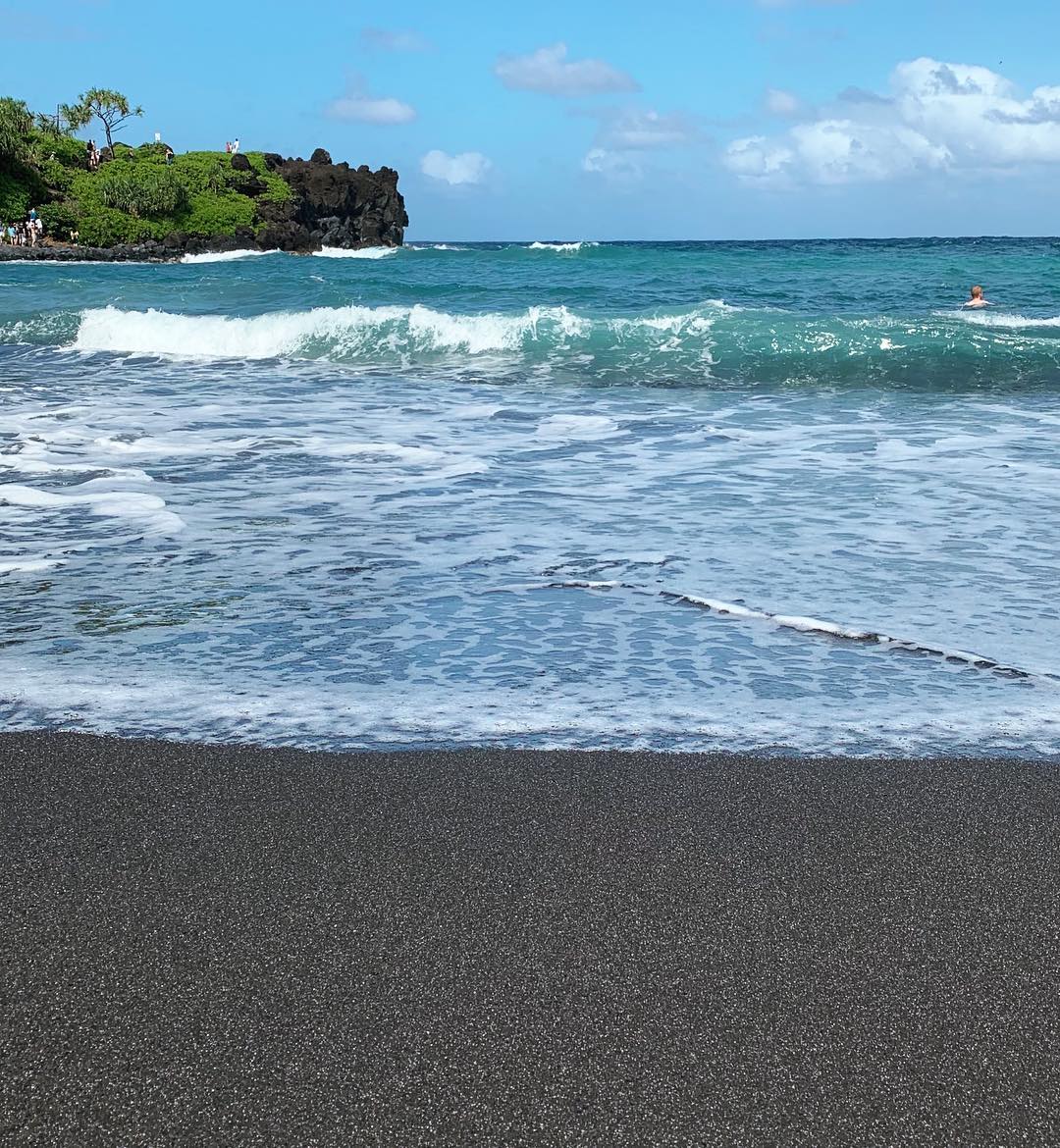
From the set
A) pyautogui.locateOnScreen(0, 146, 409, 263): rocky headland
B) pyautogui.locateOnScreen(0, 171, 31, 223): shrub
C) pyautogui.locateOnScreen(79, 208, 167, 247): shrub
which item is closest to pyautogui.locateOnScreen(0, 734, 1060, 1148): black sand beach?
pyautogui.locateOnScreen(0, 146, 409, 263): rocky headland

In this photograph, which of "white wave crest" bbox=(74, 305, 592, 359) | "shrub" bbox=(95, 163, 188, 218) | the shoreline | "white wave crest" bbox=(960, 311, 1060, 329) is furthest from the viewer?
"shrub" bbox=(95, 163, 188, 218)

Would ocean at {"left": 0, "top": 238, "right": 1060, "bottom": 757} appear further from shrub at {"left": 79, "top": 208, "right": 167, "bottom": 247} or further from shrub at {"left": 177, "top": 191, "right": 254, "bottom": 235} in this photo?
shrub at {"left": 177, "top": 191, "right": 254, "bottom": 235}

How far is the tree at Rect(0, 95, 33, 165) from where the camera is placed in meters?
63.7

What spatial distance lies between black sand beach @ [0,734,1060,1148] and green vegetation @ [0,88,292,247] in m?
65.9

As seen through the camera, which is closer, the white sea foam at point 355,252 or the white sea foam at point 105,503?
the white sea foam at point 105,503

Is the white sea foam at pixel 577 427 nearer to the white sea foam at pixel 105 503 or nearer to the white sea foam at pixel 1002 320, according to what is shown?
the white sea foam at pixel 105 503

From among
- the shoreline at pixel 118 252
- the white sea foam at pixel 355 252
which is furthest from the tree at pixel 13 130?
the white sea foam at pixel 355 252

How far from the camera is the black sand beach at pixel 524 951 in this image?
2047 mm

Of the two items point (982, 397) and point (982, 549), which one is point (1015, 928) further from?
point (982, 397)

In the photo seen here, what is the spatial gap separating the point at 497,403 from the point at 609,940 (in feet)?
35.5

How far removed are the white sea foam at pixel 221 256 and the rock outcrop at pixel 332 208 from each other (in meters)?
3.33

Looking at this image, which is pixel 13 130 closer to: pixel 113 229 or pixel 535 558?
pixel 113 229

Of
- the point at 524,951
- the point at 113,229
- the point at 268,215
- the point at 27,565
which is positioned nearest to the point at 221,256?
the point at 113,229

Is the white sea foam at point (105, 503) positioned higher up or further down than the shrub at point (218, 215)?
further down
